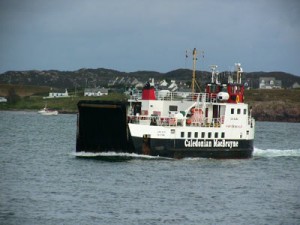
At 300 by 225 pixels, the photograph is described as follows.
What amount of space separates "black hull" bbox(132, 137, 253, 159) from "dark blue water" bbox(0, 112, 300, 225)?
22.5 inches

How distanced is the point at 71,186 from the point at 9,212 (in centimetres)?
744

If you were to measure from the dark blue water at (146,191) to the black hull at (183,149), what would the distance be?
0.57 m

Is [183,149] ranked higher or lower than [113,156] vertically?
higher

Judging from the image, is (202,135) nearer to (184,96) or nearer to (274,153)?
(184,96)

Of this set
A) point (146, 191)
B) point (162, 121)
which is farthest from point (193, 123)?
point (146, 191)

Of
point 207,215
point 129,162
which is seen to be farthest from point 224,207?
point 129,162

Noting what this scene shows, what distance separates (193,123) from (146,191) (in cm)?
1306

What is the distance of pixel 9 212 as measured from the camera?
3491 cm

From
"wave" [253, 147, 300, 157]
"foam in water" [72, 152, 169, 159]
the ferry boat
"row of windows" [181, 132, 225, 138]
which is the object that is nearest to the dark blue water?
"foam in water" [72, 152, 169, 159]

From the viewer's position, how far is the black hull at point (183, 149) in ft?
167

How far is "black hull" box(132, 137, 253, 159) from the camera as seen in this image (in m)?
50.9

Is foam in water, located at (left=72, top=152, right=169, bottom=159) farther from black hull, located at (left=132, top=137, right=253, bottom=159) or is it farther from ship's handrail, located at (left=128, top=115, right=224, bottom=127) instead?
ship's handrail, located at (left=128, top=115, right=224, bottom=127)

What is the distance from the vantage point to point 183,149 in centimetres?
5222

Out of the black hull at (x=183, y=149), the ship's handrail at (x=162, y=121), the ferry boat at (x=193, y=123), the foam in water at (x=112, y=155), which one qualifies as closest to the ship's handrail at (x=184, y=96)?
the ferry boat at (x=193, y=123)
